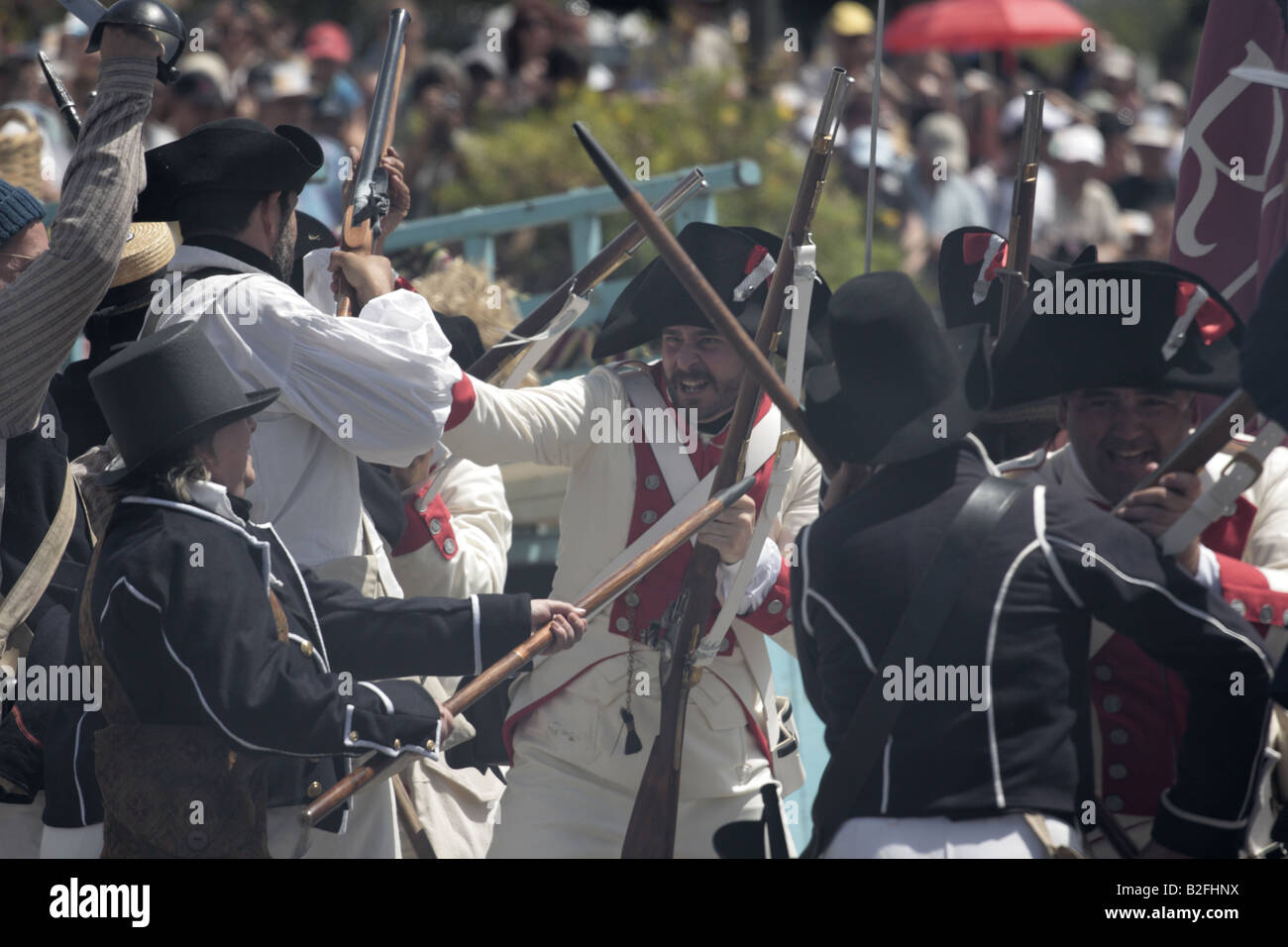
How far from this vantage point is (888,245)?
434 inches

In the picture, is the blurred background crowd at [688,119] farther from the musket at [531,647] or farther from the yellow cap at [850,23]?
the musket at [531,647]

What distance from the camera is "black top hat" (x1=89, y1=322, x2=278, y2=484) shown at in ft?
11.8

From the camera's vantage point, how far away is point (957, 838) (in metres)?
3.37

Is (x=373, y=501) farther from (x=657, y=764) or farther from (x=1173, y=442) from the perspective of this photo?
(x=1173, y=442)

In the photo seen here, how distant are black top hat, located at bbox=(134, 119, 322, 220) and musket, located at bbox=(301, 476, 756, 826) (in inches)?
52.0

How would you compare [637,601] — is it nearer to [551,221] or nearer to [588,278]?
[588,278]

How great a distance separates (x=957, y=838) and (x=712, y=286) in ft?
6.10

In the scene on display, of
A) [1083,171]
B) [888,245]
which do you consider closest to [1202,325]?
[888,245]

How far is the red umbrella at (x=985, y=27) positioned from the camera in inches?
576

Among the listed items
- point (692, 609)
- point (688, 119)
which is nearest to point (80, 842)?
point (692, 609)

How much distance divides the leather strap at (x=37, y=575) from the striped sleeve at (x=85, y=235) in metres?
0.38

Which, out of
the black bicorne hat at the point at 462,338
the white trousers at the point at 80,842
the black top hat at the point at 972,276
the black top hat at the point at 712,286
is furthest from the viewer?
the black bicorne hat at the point at 462,338

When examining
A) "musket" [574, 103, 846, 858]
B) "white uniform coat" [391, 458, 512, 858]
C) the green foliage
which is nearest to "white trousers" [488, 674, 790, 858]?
"musket" [574, 103, 846, 858]

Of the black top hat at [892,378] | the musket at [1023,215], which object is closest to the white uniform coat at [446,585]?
the musket at [1023,215]
